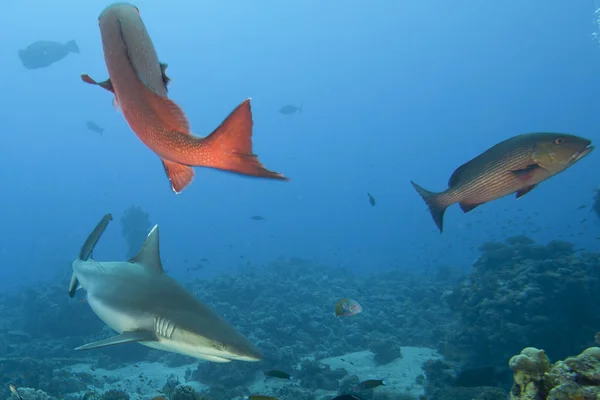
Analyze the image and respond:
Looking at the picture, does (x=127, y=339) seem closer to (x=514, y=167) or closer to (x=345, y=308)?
(x=514, y=167)

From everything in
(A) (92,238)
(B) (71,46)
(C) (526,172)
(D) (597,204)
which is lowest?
(A) (92,238)

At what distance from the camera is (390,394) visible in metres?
8.87

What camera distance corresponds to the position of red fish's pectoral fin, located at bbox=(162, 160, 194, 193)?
50.5 inches

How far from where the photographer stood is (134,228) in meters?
30.0

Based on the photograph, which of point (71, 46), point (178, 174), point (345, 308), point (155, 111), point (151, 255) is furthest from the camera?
point (71, 46)

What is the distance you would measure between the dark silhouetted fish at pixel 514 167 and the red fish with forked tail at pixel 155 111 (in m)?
2.86

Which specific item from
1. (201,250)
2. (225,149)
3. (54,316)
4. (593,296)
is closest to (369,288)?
(593,296)

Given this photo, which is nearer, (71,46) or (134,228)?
(134,228)

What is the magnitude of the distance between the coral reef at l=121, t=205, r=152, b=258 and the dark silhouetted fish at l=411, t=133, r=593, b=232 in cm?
2954

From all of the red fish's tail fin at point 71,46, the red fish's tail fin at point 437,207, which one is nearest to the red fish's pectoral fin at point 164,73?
the red fish's tail fin at point 437,207

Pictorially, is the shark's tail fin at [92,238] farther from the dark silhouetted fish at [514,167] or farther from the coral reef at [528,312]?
the coral reef at [528,312]

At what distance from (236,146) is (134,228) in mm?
32062

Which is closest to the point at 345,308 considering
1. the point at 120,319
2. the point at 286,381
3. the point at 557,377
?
the point at 286,381

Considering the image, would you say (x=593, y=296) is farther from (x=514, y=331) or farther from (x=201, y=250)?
(x=201, y=250)
